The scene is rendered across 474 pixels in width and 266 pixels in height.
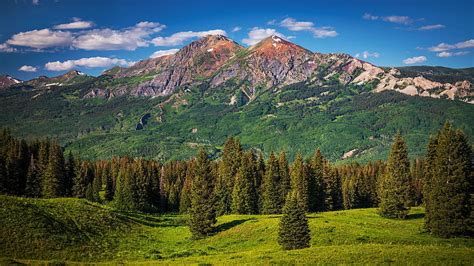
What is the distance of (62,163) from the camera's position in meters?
109

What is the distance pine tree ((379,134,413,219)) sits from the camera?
2773 inches

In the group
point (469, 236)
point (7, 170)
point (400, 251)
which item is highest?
point (7, 170)

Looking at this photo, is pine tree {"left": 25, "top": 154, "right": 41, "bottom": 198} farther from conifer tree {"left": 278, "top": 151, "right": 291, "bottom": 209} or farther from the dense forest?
conifer tree {"left": 278, "top": 151, "right": 291, "bottom": 209}

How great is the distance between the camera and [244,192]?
8888 centimetres

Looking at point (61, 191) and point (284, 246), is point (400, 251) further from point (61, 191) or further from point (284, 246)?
point (61, 191)

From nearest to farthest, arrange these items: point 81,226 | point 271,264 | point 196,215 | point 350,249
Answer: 1. point 271,264
2. point 350,249
3. point 81,226
4. point 196,215

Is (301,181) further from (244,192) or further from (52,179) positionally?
(52,179)

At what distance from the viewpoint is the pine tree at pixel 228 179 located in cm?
9619

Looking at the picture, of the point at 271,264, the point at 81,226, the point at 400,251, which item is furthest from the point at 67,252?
the point at 400,251

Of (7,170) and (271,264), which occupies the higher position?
(7,170)

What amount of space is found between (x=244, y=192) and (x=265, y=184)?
523 cm

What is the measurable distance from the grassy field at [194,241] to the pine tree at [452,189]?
2.47m

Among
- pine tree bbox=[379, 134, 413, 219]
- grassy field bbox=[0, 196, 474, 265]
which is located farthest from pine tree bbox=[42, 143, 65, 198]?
pine tree bbox=[379, 134, 413, 219]

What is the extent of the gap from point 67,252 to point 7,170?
2578 inches
